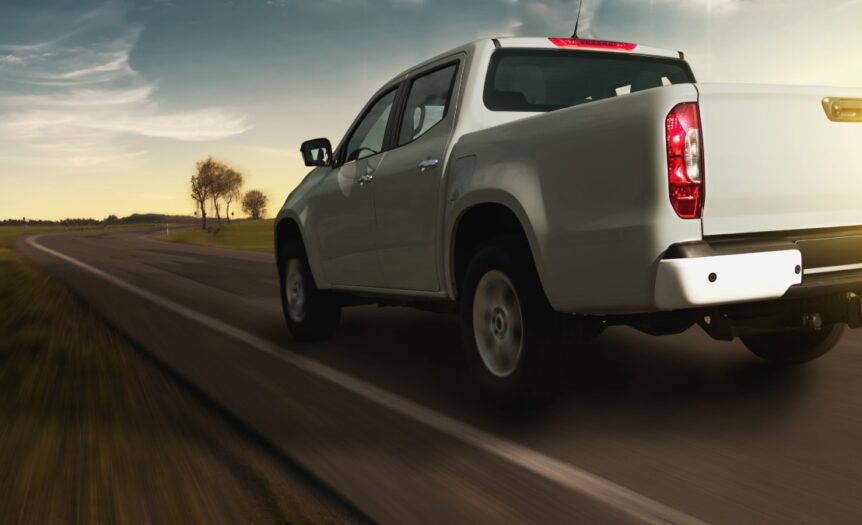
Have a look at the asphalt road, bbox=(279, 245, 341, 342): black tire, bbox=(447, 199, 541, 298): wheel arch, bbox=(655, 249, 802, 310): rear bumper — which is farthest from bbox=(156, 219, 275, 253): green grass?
bbox=(655, 249, 802, 310): rear bumper

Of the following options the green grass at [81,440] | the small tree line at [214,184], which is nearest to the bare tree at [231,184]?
the small tree line at [214,184]

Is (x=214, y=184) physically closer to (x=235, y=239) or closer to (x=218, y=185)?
(x=218, y=185)

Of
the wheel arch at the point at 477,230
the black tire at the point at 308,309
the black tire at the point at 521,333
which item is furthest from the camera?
the black tire at the point at 308,309

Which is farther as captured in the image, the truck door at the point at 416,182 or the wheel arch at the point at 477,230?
the truck door at the point at 416,182

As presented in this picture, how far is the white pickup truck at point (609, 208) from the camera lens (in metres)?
3.65

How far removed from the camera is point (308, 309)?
7434 millimetres

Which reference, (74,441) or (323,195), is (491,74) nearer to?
(323,195)

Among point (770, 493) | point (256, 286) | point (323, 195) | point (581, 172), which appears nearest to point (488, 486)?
point (770, 493)

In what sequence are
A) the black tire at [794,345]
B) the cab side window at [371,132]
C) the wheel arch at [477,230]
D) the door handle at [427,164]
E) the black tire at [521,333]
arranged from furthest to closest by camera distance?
the cab side window at [371,132]
the black tire at [794,345]
the door handle at [427,164]
the wheel arch at [477,230]
the black tire at [521,333]

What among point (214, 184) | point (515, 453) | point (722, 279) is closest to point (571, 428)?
point (515, 453)

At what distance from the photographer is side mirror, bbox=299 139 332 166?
6.94 m

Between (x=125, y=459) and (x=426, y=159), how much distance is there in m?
2.46

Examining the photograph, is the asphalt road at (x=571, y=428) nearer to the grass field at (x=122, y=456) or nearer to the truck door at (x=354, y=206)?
the grass field at (x=122, y=456)

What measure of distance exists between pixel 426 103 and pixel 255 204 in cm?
14388
